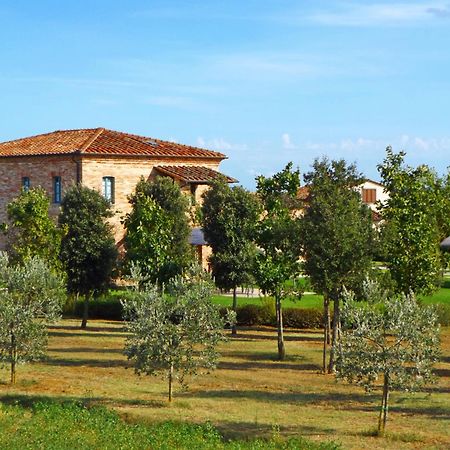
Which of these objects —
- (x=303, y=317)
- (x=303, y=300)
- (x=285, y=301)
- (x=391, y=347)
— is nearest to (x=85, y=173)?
(x=285, y=301)

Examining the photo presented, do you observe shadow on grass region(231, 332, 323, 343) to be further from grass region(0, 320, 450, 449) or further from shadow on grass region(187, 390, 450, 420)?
shadow on grass region(187, 390, 450, 420)

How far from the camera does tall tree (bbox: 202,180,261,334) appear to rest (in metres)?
46.9

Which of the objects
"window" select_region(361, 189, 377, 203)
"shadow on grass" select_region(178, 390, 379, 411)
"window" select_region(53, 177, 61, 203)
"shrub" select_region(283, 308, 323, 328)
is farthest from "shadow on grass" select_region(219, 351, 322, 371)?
"window" select_region(361, 189, 377, 203)

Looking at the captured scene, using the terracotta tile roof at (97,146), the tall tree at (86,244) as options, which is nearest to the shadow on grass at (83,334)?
the tall tree at (86,244)

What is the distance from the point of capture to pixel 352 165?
129 ft

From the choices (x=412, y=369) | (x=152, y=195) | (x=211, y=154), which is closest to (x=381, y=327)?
(x=412, y=369)

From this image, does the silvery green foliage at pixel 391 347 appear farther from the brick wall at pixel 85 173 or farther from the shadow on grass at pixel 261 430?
the brick wall at pixel 85 173

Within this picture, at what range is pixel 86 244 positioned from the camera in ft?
164

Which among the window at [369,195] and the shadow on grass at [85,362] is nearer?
the shadow on grass at [85,362]

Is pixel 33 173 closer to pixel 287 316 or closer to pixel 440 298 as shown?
pixel 287 316

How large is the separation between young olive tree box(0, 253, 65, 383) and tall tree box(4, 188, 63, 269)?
514 inches

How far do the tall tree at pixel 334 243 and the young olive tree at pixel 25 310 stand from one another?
9.49 meters

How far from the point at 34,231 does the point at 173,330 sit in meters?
21.2

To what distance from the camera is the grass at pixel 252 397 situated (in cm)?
2508
